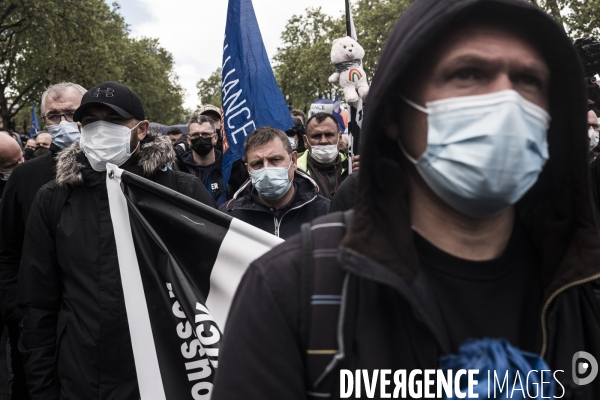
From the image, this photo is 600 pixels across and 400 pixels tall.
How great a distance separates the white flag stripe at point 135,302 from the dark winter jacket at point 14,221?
0.89m

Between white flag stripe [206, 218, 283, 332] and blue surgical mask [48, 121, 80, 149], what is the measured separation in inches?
76.0

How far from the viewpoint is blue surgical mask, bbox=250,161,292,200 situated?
400 cm

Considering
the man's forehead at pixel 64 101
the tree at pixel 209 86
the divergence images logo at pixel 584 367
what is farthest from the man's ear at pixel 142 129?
the tree at pixel 209 86

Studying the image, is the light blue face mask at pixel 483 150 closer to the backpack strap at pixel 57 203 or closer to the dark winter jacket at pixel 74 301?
the dark winter jacket at pixel 74 301

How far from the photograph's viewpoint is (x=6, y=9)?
77.7 ft

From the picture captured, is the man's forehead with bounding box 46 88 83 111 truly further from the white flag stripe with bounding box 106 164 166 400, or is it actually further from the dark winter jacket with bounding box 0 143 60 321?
the white flag stripe with bounding box 106 164 166 400

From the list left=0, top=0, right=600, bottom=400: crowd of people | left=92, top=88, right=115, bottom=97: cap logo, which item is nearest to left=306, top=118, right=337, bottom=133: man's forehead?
left=92, top=88, right=115, bottom=97: cap logo

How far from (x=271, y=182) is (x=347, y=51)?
7.74 ft

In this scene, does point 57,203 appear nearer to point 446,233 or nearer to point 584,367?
point 446,233

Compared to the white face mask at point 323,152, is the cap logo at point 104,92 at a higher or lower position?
higher

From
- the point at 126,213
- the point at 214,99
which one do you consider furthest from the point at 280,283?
the point at 214,99

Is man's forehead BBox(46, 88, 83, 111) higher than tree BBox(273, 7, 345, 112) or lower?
lower

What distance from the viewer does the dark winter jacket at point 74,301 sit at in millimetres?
2936

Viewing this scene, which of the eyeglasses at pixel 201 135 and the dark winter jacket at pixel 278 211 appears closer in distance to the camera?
the dark winter jacket at pixel 278 211
